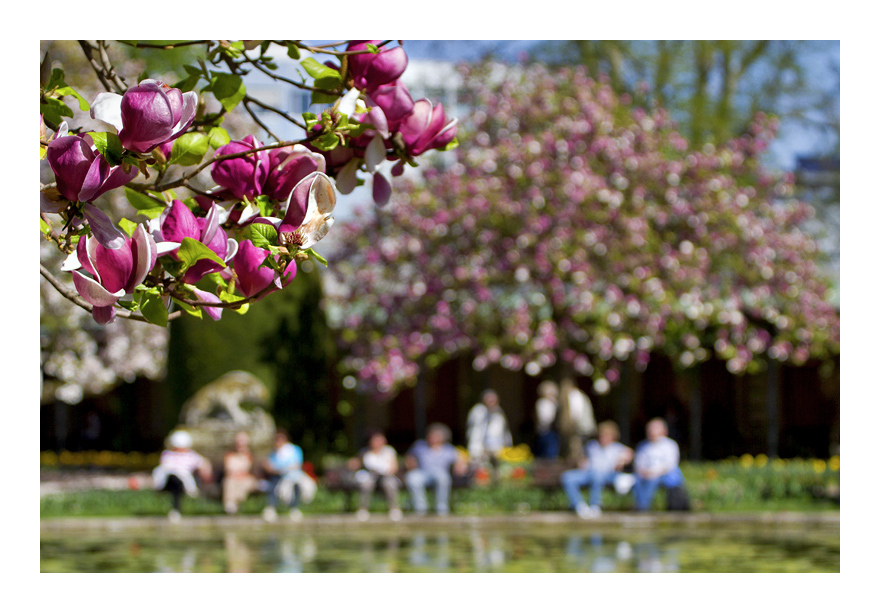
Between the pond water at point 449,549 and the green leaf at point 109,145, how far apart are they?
303 inches

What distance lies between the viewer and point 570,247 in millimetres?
15328

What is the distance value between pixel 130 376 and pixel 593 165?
1165 centimetres

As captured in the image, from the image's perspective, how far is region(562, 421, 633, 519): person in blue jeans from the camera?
13.5 m

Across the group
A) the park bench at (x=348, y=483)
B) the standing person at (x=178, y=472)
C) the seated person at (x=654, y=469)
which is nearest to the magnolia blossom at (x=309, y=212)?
the seated person at (x=654, y=469)

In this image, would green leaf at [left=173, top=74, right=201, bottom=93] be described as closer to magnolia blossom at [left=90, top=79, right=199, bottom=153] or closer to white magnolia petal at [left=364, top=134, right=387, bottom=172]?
white magnolia petal at [left=364, top=134, right=387, bottom=172]

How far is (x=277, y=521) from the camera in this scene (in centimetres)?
1319

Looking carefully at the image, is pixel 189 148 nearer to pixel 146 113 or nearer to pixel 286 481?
pixel 146 113

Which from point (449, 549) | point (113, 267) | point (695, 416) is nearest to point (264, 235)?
point (113, 267)

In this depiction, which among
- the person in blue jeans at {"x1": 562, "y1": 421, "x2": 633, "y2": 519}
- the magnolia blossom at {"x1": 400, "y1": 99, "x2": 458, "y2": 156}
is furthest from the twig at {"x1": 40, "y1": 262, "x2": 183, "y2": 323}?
the person in blue jeans at {"x1": 562, "y1": 421, "x2": 633, "y2": 519}

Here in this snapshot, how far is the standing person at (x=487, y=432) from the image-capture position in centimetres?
1645

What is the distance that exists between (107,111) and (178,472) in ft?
39.7

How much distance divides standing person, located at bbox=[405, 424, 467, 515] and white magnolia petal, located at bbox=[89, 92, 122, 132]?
39.4 ft
